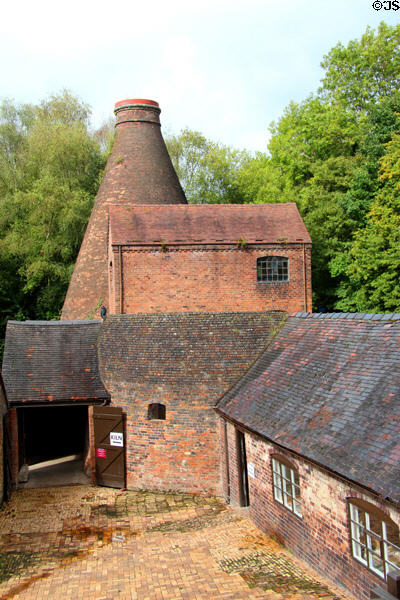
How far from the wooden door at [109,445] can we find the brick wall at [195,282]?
4.80 meters

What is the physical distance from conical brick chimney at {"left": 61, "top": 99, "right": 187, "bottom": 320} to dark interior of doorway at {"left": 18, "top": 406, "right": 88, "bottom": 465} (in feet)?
14.2

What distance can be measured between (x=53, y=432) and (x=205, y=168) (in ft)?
75.9

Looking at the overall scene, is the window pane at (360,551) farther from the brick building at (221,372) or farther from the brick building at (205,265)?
the brick building at (205,265)

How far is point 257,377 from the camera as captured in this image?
12.5 metres

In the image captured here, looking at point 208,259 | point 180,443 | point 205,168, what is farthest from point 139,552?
point 205,168

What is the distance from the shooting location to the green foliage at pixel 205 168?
35219mm

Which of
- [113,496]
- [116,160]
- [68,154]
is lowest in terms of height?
[113,496]

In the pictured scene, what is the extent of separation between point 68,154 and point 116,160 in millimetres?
9822

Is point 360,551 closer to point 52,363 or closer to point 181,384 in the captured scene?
point 181,384

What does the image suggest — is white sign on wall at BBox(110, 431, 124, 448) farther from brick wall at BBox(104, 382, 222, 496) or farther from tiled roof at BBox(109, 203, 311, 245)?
tiled roof at BBox(109, 203, 311, 245)

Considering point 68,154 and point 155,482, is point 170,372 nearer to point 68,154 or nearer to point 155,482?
point 155,482

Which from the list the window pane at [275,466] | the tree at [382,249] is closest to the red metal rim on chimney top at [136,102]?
the tree at [382,249]

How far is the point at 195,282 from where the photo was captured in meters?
18.2

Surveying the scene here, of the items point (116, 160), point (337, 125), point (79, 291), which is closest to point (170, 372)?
point (79, 291)
